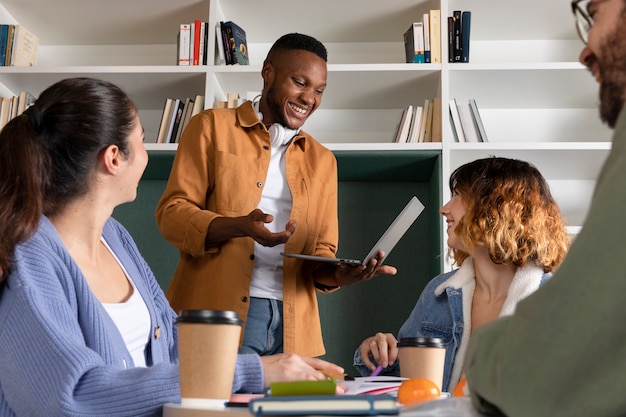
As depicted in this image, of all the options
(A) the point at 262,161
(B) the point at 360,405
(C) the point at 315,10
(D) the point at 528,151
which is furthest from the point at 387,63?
(B) the point at 360,405

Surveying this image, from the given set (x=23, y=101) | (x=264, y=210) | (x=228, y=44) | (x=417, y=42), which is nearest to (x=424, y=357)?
(x=264, y=210)

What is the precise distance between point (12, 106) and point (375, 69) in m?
1.67

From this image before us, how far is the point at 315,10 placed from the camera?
141 inches

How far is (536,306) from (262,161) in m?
1.87

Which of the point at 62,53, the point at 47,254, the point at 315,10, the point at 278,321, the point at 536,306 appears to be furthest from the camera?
the point at 62,53

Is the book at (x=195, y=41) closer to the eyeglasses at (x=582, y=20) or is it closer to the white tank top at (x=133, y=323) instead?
the white tank top at (x=133, y=323)

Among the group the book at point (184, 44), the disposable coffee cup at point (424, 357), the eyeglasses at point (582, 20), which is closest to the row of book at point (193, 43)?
the book at point (184, 44)

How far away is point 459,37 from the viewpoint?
339 cm

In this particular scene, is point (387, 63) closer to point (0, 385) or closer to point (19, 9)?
point (19, 9)

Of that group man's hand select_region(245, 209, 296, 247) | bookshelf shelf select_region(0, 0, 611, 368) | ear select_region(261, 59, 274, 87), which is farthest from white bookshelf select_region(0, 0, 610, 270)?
man's hand select_region(245, 209, 296, 247)

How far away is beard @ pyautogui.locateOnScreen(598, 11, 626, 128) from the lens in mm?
796

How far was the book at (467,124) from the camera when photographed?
3.36 m

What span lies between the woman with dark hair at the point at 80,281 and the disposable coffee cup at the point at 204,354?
0.51 feet

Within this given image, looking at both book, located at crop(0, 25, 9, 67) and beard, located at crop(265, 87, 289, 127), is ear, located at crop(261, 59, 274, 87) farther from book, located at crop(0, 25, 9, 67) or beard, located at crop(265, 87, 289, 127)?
book, located at crop(0, 25, 9, 67)
